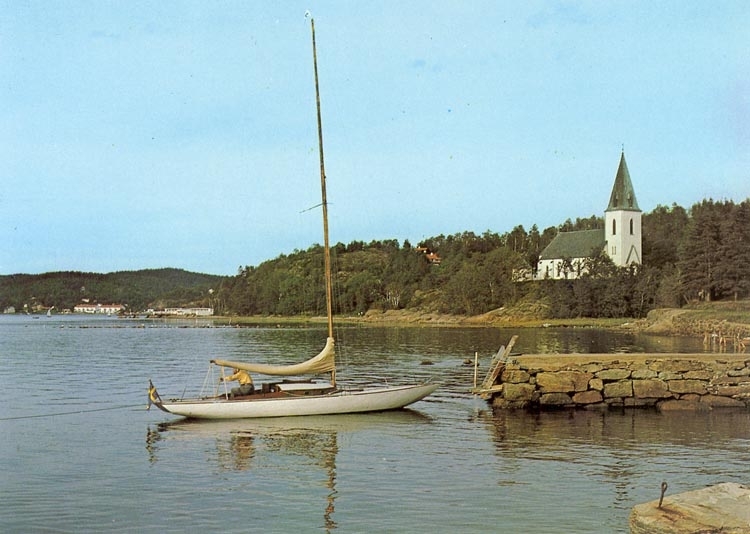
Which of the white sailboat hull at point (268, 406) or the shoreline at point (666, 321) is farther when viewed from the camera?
the shoreline at point (666, 321)

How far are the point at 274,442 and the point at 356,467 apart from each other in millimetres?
5120

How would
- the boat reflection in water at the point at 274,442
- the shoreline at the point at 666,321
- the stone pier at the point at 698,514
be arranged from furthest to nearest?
Result: the shoreline at the point at 666,321 < the boat reflection in water at the point at 274,442 < the stone pier at the point at 698,514

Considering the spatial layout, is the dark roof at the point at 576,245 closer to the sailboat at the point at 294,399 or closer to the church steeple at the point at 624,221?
the church steeple at the point at 624,221

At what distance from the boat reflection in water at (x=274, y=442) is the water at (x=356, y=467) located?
0.25ft

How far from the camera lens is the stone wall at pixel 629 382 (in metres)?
32.6

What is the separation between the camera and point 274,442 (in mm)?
27141

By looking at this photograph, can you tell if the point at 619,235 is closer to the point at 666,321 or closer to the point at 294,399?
the point at 666,321

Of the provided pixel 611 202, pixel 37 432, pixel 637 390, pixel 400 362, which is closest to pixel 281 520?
pixel 37 432

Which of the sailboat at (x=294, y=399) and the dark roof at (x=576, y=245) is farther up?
the dark roof at (x=576, y=245)

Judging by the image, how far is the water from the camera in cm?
1748

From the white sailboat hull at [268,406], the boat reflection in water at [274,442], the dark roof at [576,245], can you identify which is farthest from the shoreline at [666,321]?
the boat reflection in water at [274,442]

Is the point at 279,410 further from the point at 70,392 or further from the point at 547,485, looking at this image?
the point at 70,392

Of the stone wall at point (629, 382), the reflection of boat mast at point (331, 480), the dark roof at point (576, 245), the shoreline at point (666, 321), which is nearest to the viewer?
the reflection of boat mast at point (331, 480)

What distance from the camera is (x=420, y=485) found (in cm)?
2042
